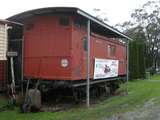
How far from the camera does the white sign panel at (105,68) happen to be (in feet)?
60.1

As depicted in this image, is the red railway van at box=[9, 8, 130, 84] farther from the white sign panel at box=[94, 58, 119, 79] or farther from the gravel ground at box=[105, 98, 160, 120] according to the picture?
the gravel ground at box=[105, 98, 160, 120]

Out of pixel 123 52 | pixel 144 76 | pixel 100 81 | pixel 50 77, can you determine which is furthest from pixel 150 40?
pixel 50 77

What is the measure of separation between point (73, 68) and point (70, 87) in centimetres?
76

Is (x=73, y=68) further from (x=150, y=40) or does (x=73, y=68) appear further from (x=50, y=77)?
(x=150, y=40)

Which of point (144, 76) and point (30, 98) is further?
point (144, 76)

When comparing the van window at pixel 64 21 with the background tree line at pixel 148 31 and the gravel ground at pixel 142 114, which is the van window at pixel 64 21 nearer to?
the gravel ground at pixel 142 114

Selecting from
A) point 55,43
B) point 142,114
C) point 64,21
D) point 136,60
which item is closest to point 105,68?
point 55,43

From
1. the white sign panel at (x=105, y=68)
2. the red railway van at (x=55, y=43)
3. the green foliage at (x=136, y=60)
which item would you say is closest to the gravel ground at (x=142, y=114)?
the red railway van at (x=55, y=43)

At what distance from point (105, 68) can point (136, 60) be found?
60.3ft

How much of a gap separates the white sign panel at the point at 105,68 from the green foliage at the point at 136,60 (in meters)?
14.7

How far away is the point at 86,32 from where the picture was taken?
674 inches

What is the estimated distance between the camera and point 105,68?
19.6 meters

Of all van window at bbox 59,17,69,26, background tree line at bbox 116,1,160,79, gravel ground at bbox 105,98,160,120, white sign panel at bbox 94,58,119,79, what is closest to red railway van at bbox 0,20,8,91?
van window at bbox 59,17,69,26

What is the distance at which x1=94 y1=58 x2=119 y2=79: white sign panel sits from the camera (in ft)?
60.1
